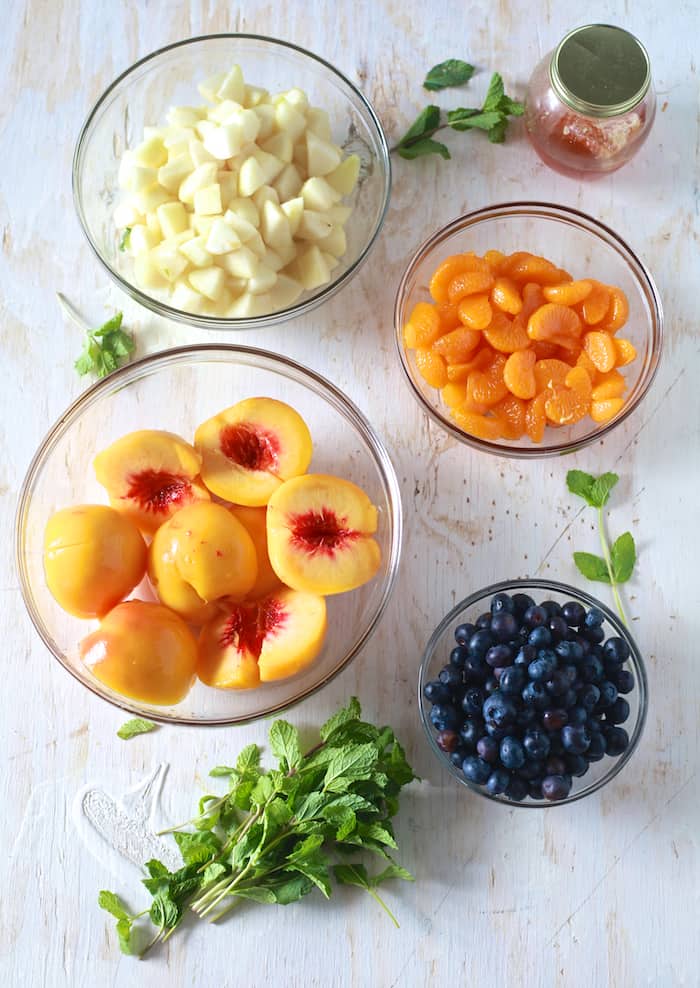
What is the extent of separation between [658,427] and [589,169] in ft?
1.35

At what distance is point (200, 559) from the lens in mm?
1190

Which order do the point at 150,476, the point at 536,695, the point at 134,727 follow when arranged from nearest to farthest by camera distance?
the point at 536,695, the point at 150,476, the point at 134,727

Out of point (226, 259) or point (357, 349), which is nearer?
point (226, 259)

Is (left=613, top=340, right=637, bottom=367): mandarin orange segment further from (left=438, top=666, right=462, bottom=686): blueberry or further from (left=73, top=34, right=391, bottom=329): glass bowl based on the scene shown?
(left=438, top=666, right=462, bottom=686): blueberry

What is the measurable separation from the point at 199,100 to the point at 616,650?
103 cm

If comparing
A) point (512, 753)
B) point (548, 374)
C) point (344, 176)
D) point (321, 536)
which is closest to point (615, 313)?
point (548, 374)

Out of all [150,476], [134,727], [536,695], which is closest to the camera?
[536,695]

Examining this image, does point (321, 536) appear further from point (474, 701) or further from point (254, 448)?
point (474, 701)

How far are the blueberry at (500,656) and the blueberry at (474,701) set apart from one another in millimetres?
44

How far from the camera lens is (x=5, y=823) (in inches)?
54.9

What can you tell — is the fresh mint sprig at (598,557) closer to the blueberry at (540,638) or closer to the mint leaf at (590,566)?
the mint leaf at (590,566)

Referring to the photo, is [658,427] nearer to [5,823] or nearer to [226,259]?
[226,259]

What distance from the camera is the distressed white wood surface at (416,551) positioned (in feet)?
4.52

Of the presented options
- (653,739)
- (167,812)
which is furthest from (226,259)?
(653,739)
